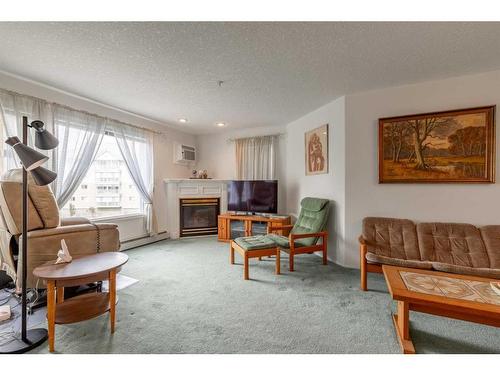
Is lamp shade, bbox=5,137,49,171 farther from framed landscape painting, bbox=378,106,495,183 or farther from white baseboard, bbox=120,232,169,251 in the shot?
framed landscape painting, bbox=378,106,495,183

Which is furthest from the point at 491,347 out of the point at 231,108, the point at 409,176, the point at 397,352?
the point at 231,108

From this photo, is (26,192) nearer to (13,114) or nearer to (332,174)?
(13,114)

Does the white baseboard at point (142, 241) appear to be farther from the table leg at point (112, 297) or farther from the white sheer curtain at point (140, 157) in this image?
the table leg at point (112, 297)

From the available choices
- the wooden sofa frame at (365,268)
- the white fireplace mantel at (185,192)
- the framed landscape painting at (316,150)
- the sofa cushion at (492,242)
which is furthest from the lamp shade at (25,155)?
the sofa cushion at (492,242)

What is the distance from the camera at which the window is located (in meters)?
3.46

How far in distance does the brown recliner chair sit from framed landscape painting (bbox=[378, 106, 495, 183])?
11.3 ft

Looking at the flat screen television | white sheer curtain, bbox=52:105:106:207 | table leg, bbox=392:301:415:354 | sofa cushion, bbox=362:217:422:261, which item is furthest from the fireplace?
table leg, bbox=392:301:415:354

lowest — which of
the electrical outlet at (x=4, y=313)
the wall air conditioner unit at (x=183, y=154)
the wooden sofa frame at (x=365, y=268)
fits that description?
the electrical outlet at (x=4, y=313)

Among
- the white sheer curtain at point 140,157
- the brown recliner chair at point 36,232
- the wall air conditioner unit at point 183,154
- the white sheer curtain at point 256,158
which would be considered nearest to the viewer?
the brown recliner chair at point 36,232

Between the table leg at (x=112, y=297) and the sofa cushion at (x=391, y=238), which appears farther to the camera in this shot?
the sofa cushion at (x=391, y=238)

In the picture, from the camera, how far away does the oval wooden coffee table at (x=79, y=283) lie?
1.50 meters

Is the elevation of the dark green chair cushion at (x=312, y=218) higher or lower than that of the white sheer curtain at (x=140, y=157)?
lower

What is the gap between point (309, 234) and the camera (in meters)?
3.01

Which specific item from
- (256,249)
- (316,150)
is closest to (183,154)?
(316,150)
